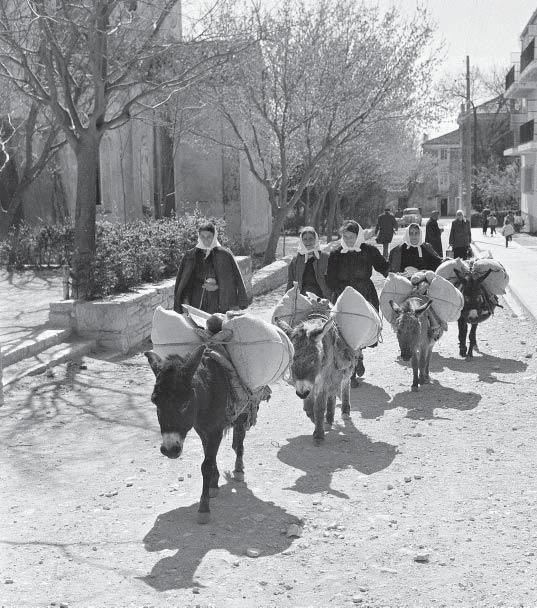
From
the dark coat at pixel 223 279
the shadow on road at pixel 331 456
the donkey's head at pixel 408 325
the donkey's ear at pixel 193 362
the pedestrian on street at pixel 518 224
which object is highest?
the pedestrian on street at pixel 518 224

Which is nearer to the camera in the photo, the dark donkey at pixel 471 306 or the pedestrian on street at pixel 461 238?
the dark donkey at pixel 471 306

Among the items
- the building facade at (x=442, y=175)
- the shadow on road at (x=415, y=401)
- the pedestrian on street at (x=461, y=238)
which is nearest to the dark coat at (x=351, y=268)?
the shadow on road at (x=415, y=401)

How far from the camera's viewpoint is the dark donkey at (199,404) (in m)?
5.52

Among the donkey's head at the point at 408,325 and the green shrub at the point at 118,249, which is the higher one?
the green shrub at the point at 118,249

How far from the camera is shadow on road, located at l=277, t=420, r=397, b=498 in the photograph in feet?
22.9

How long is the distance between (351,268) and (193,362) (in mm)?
4573

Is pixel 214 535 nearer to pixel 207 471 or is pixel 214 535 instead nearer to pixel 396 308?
pixel 207 471

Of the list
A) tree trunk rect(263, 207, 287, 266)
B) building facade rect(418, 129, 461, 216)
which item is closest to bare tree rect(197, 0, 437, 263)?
tree trunk rect(263, 207, 287, 266)

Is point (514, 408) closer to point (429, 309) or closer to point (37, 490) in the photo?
point (429, 309)

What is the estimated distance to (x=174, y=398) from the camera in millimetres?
5547

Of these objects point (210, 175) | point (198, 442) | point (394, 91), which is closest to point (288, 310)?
point (198, 442)

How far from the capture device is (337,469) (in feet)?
24.0

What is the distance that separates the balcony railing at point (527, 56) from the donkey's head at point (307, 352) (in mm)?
41990

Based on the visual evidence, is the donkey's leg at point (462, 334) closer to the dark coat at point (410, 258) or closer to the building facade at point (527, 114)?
the dark coat at point (410, 258)
